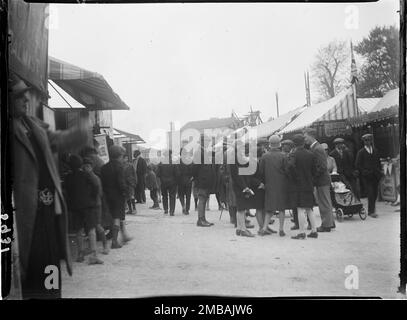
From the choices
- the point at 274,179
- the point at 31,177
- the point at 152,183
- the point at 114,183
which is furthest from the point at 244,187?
the point at 31,177

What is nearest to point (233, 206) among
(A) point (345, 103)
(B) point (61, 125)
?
(A) point (345, 103)

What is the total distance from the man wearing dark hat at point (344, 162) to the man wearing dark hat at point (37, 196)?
1519 millimetres

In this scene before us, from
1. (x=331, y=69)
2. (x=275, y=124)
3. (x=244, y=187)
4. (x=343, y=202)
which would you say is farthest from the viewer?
(x=244, y=187)

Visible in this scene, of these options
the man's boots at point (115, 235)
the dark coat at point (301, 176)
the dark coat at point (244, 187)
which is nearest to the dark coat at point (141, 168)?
the man's boots at point (115, 235)

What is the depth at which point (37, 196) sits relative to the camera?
7.30 feet

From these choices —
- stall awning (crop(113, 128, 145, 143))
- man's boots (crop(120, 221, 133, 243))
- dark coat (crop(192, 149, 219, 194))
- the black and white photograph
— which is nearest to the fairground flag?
the black and white photograph

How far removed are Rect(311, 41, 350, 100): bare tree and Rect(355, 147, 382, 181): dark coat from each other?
0.40 metres

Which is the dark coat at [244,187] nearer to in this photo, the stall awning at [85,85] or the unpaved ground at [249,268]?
the unpaved ground at [249,268]

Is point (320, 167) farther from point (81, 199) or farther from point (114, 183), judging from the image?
point (81, 199)

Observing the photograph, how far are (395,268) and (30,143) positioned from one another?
2.16 meters

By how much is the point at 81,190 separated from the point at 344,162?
5.10 ft

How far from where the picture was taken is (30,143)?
2.20 m

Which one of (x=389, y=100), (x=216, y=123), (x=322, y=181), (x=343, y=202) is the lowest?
(x=343, y=202)
